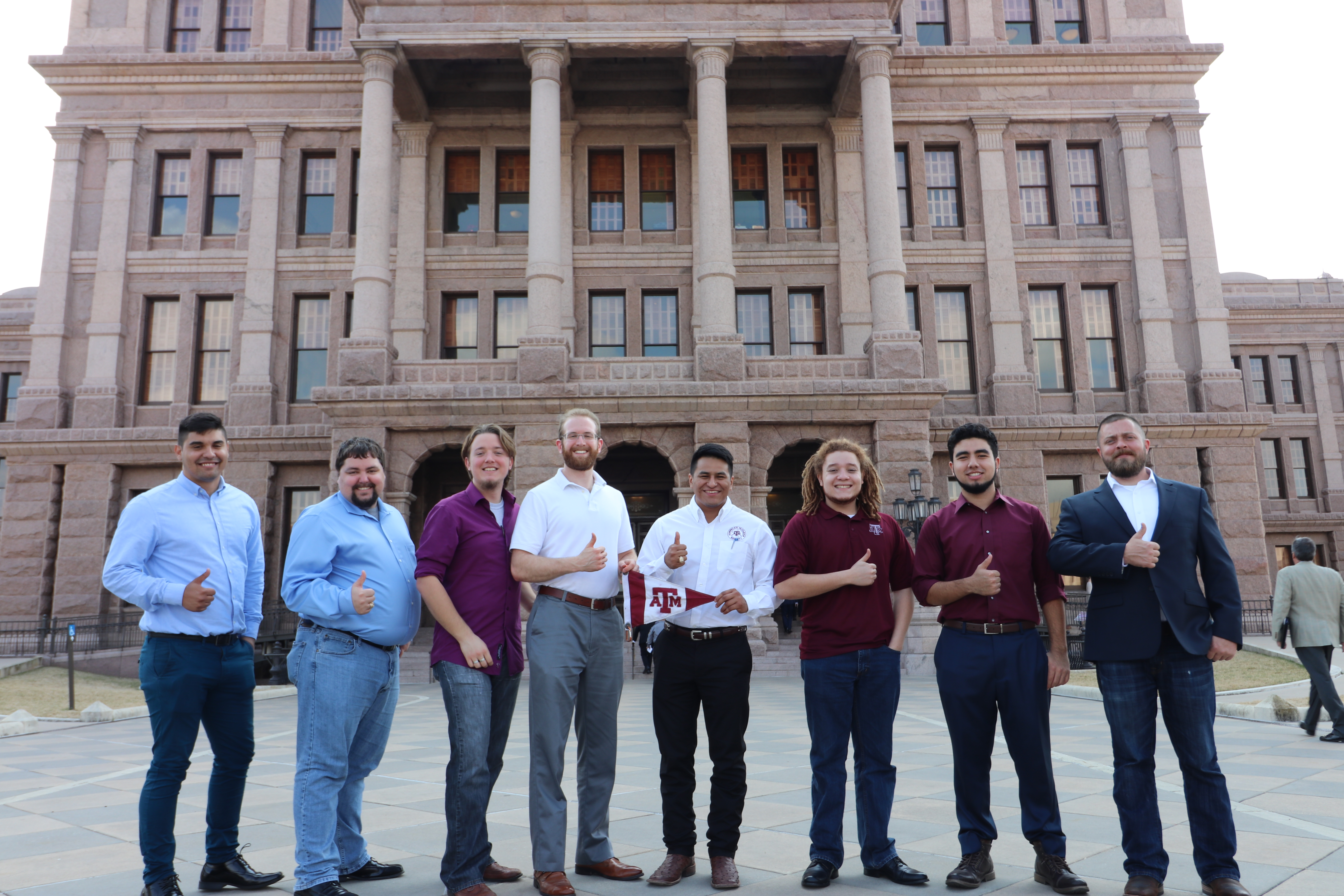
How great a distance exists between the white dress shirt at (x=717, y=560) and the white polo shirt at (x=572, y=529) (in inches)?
8.7

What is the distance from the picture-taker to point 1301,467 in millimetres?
40750

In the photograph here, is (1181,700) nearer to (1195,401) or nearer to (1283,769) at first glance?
(1283,769)

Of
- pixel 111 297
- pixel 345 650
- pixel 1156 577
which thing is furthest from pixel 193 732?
pixel 111 297

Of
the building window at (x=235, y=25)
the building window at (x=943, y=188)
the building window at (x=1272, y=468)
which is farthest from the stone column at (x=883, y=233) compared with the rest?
the building window at (x=1272, y=468)

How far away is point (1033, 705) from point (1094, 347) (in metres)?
23.9

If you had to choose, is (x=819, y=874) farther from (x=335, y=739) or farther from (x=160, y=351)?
(x=160, y=351)

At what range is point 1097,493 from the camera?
17.3ft

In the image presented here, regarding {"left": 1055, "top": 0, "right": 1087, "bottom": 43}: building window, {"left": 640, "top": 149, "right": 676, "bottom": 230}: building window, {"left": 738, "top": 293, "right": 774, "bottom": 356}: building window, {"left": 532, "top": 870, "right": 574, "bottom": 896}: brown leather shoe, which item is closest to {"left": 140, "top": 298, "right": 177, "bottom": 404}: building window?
{"left": 640, "top": 149, "right": 676, "bottom": 230}: building window

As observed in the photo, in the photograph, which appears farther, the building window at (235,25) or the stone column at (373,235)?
the building window at (235,25)

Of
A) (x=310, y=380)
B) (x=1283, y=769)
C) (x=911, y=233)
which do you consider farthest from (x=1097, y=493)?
(x=310, y=380)

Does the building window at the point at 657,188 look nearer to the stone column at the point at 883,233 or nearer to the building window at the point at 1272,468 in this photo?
the stone column at the point at 883,233

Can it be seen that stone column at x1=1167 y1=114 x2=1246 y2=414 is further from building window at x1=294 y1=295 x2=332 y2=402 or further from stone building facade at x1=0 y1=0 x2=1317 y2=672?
building window at x1=294 y1=295 x2=332 y2=402

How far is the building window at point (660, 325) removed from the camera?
84.1 feet

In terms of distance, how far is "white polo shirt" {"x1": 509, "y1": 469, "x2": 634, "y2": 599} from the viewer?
514 cm
